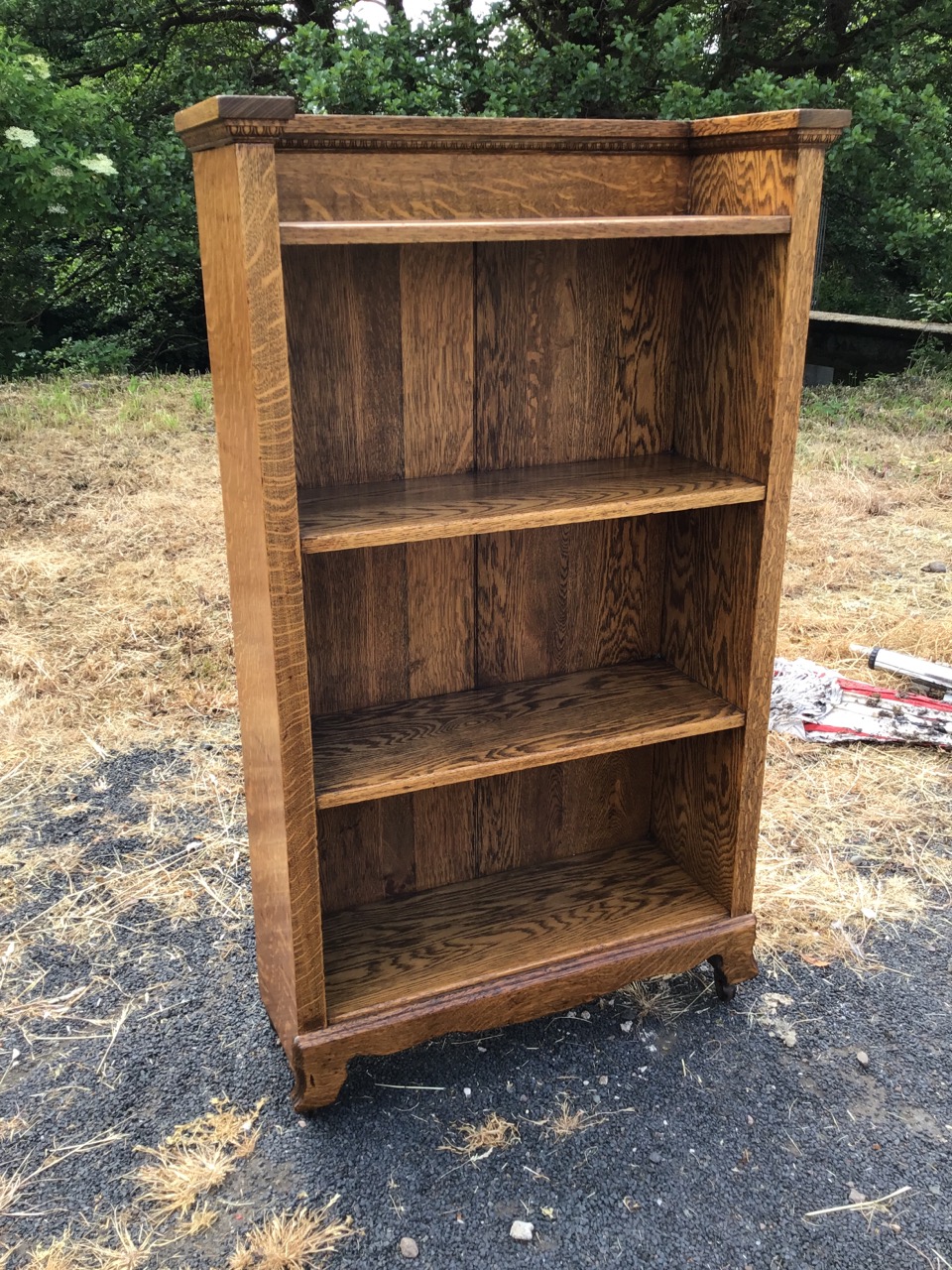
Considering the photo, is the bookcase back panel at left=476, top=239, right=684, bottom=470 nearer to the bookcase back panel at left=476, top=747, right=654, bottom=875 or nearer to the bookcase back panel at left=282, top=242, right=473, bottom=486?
the bookcase back panel at left=282, top=242, right=473, bottom=486

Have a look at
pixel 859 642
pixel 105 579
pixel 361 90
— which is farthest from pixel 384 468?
pixel 361 90

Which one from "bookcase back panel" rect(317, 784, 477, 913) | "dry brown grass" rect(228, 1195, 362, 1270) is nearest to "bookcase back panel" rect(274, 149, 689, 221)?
"bookcase back panel" rect(317, 784, 477, 913)

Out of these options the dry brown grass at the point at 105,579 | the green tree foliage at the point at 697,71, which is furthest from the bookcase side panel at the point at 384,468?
the green tree foliage at the point at 697,71

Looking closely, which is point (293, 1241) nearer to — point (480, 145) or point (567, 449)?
point (567, 449)

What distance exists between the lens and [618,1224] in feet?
6.16

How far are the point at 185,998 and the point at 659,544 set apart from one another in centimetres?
144

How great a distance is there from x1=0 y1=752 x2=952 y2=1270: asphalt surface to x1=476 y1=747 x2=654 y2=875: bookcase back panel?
37cm

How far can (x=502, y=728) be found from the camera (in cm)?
217

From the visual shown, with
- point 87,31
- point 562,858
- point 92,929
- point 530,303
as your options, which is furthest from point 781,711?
point 87,31

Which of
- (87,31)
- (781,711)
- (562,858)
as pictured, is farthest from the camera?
(87,31)

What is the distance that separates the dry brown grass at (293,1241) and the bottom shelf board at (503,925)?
0.33 meters

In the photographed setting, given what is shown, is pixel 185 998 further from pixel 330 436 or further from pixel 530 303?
pixel 530 303

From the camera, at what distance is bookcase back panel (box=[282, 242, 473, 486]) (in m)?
→ 1.95

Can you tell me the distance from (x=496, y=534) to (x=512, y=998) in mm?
921
